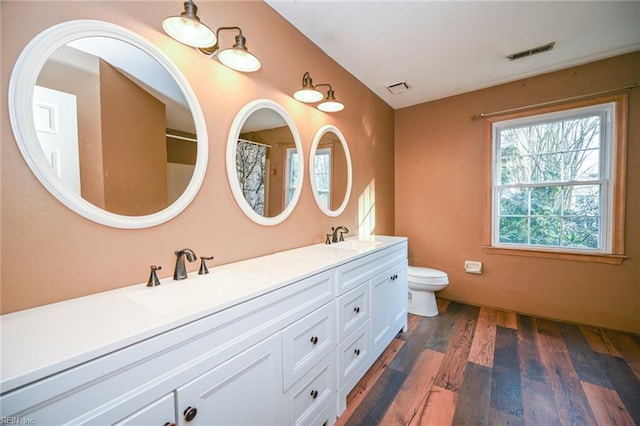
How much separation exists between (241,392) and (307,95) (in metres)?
1.72

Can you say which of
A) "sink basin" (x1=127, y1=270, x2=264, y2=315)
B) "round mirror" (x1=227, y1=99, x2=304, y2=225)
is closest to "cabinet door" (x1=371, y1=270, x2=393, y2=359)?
"round mirror" (x1=227, y1=99, x2=304, y2=225)

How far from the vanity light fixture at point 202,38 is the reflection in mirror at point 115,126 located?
0.17 meters

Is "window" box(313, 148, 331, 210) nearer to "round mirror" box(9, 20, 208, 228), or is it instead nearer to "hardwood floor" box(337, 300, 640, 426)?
"round mirror" box(9, 20, 208, 228)

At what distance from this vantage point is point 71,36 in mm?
909

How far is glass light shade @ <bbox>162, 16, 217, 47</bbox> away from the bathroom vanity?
1.10 m

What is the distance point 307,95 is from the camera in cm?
176

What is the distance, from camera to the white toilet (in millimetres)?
2541

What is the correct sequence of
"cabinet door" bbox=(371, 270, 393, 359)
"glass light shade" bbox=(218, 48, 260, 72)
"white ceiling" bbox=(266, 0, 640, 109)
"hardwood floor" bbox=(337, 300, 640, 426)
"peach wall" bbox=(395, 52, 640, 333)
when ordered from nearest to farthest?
"glass light shade" bbox=(218, 48, 260, 72) < "hardwood floor" bbox=(337, 300, 640, 426) < "white ceiling" bbox=(266, 0, 640, 109) < "cabinet door" bbox=(371, 270, 393, 359) < "peach wall" bbox=(395, 52, 640, 333)

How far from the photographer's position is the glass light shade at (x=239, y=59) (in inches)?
49.5

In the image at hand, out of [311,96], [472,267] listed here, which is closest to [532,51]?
[311,96]

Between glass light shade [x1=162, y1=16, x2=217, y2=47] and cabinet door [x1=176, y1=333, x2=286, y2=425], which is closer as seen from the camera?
cabinet door [x1=176, y1=333, x2=286, y2=425]

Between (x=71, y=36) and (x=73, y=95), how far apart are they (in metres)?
0.21

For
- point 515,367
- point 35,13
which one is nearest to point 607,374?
point 515,367

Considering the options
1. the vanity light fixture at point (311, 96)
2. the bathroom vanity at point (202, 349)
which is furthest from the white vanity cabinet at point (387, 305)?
the vanity light fixture at point (311, 96)
